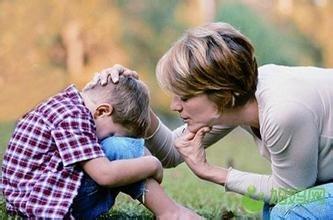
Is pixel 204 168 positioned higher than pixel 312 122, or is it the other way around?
pixel 312 122

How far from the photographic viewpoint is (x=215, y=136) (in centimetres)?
304

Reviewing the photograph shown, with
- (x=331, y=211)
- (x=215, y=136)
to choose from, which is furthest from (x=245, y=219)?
(x=331, y=211)

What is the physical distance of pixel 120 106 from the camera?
8.71ft

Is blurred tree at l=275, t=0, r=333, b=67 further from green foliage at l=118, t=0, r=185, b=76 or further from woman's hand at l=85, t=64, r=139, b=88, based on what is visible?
woman's hand at l=85, t=64, r=139, b=88

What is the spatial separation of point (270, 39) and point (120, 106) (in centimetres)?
625

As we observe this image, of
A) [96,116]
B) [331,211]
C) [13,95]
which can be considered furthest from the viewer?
[13,95]

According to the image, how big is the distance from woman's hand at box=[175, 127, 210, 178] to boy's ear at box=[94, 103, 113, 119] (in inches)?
10.7

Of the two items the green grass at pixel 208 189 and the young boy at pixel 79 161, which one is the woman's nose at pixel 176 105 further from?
the green grass at pixel 208 189

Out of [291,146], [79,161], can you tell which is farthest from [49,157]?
[291,146]

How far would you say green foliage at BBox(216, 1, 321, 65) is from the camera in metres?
8.59

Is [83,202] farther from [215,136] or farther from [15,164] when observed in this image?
[215,136]

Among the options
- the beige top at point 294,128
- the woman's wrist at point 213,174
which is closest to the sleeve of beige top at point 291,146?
the beige top at point 294,128

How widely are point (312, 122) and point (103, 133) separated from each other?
2.08ft

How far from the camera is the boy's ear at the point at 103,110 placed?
2.64 meters
